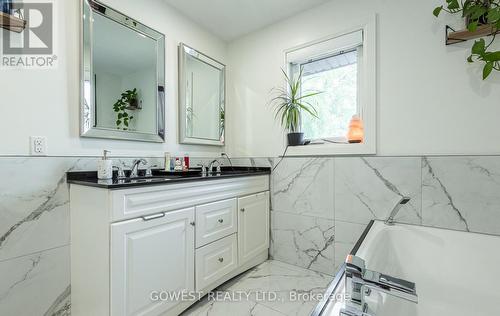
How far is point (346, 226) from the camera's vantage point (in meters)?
1.84

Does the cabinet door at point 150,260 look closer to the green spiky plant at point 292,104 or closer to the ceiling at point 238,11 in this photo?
the green spiky plant at point 292,104

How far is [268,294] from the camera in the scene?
1.67 meters

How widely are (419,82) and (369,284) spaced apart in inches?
58.1

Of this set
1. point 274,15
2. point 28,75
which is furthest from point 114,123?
point 274,15

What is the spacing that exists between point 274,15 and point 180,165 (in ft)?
5.45

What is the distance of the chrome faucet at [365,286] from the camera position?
2.34 ft

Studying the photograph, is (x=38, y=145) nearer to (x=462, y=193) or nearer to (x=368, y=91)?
(x=368, y=91)

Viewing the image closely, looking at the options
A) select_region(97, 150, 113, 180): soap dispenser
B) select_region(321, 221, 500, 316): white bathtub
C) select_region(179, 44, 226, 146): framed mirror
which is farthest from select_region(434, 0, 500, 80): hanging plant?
select_region(97, 150, 113, 180): soap dispenser

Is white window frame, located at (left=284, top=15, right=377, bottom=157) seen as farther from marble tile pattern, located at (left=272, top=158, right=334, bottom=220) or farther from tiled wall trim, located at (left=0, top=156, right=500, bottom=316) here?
marble tile pattern, located at (left=272, top=158, right=334, bottom=220)

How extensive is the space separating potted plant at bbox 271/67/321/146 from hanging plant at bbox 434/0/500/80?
42.0 inches

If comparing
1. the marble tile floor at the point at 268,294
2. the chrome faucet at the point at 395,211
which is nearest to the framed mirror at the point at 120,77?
the marble tile floor at the point at 268,294

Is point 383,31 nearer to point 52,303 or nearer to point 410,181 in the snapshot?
point 410,181

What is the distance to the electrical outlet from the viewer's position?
4.11 feet

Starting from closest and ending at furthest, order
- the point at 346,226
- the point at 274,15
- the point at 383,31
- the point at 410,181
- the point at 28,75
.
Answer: the point at 28,75, the point at 410,181, the point at 383,31, the point at 346,226, the point at 274,15
